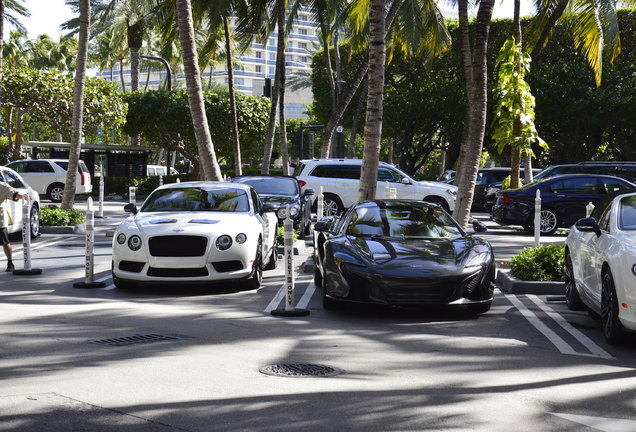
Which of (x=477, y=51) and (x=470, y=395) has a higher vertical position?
(x=477, y=51)

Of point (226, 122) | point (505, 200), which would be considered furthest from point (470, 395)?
point (226, 122)

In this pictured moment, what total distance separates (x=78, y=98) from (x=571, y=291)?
1558 centimetres

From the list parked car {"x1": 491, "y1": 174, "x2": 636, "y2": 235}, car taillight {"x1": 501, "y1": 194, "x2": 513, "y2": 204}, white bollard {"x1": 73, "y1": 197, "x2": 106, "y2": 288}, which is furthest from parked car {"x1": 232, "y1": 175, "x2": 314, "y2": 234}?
white bollard {"x1": 73, "y1": 197, "x2": 106, "y2": 288}

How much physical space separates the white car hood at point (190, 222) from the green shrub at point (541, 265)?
3.84m

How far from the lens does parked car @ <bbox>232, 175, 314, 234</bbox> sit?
19.5 metres

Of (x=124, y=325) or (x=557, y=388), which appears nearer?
(x=557, y=388)

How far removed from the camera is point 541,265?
483 inches

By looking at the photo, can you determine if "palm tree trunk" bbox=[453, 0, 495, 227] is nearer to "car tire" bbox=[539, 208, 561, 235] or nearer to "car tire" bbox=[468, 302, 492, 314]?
"car tire" bbox=[468, 302, 492, 314]

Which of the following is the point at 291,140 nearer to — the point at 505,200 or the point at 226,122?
the point at 226,122

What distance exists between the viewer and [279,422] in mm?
5219

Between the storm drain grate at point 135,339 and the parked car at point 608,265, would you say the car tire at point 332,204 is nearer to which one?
the parked car at point 608,265

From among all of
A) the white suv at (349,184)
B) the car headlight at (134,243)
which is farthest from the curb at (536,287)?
the white suv at (349,184)

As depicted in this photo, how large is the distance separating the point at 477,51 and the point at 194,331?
30.6ft

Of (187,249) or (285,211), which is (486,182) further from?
(187,249)
